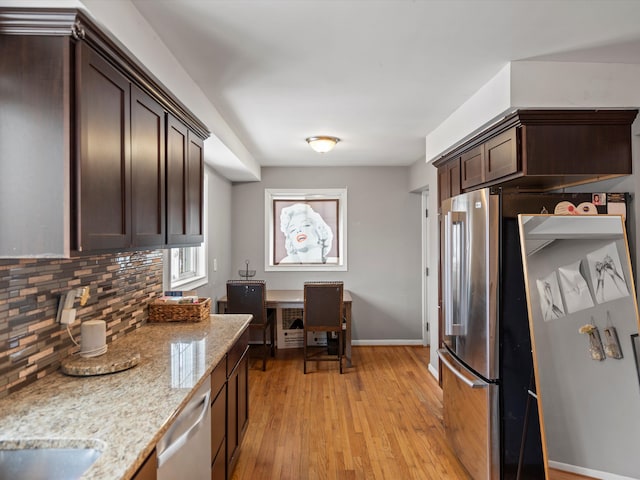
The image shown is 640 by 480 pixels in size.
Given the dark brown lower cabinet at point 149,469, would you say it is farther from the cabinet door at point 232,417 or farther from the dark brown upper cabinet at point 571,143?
the dark brown upper cabinet at point 571,143

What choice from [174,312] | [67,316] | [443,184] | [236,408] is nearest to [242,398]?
[236,408]

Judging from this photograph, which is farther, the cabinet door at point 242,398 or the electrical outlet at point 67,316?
the cabinet door at point 242,398

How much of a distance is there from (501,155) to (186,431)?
220 cm

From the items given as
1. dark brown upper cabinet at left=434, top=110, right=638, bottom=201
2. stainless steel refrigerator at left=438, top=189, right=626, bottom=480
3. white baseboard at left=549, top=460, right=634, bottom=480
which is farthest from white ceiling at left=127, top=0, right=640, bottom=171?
white baseboard at left=549, top=460, right=634, bottom=480

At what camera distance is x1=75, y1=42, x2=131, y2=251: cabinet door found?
1.28 m

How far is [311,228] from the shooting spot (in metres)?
5.42

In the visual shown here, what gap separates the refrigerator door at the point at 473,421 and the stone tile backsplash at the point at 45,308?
199 cm

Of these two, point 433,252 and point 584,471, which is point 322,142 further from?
point 584,471

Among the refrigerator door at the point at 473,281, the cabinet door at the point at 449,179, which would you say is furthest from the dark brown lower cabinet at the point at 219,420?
the cabinet door at the point at 449,179

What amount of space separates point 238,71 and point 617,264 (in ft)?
7.26

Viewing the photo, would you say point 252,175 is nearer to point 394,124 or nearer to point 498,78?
point 394,124

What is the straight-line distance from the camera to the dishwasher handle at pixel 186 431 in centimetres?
126

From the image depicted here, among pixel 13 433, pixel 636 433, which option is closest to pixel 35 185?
pixel 13 433

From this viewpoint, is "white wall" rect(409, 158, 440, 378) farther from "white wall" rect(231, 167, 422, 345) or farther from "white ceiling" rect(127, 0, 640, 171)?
"white ceiling" rect(127, 0, 640, 171)
